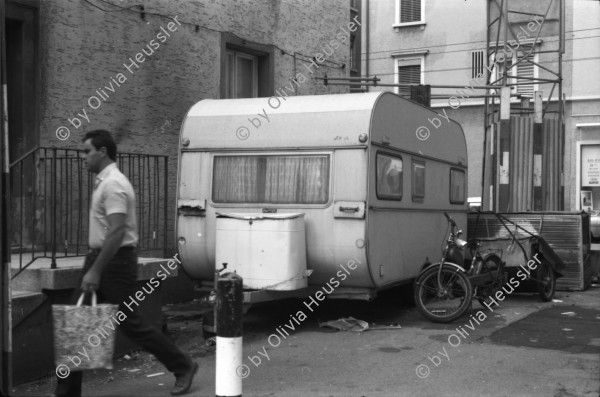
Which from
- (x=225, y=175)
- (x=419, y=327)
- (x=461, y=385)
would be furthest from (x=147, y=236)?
(x=461, y=385)

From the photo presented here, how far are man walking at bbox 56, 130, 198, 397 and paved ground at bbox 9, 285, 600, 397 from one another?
0.58 m

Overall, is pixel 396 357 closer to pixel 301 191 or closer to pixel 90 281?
pixel 301 191

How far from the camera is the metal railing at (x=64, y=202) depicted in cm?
754

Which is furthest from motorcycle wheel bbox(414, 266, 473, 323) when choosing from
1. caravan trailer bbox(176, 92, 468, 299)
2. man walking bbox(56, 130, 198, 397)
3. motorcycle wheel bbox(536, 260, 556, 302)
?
man walking bbox(56, 130, 198, 397)

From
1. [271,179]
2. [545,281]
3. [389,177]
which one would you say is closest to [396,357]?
[389,177]

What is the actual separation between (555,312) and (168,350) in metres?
6.37

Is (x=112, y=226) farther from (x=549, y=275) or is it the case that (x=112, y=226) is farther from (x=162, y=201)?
(x=549, y=275)

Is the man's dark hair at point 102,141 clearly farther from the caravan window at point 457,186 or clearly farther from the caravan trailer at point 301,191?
the caravan window at point 457,186

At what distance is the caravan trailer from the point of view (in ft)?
27.4

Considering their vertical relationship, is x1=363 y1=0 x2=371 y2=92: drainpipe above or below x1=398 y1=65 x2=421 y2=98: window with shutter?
above

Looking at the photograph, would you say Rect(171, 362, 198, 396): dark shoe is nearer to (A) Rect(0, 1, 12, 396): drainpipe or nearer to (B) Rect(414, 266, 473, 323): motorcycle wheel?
(A) Rect(0, 1, 12, 396): drainpipe

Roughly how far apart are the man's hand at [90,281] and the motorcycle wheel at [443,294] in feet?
16.0
